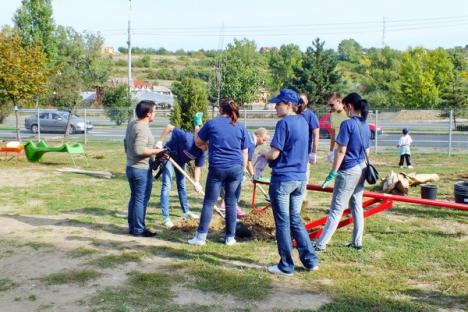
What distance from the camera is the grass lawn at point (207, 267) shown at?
438 cm

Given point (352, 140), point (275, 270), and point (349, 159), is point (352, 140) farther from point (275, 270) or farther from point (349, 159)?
point (275, 270)

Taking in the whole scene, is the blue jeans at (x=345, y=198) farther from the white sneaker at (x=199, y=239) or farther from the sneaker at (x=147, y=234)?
the sneaker at (x=147, y=234)

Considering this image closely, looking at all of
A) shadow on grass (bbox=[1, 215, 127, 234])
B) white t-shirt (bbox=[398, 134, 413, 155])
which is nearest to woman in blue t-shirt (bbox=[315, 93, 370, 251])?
shadow on grass (bbox=[1, 215, 127, 234])

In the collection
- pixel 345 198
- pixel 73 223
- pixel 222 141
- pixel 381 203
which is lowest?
pixel 73 223

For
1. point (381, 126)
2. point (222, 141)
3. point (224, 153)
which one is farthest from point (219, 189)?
point (381, 126)

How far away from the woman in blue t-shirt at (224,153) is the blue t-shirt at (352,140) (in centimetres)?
112

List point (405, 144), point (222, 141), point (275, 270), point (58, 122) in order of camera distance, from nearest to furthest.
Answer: point (275, 270) < point (222, 141) < point (405, 144) < point (58, 122)

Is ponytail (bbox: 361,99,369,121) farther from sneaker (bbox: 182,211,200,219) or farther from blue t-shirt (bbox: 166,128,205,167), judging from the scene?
Result: sneaker (bbox: 182,211,200,219)

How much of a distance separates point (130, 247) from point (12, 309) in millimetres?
1845

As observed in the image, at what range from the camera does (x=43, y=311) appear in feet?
13.8

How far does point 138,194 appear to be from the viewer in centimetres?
634

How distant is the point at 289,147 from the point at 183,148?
249cm

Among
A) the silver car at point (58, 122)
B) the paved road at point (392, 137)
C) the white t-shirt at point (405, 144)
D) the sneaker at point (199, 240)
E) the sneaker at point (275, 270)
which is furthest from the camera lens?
the silver car at point (58, 122)

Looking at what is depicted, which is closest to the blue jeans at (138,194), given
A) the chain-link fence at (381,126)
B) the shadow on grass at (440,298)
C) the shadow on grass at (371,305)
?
the shadow on grass at (371,305)
